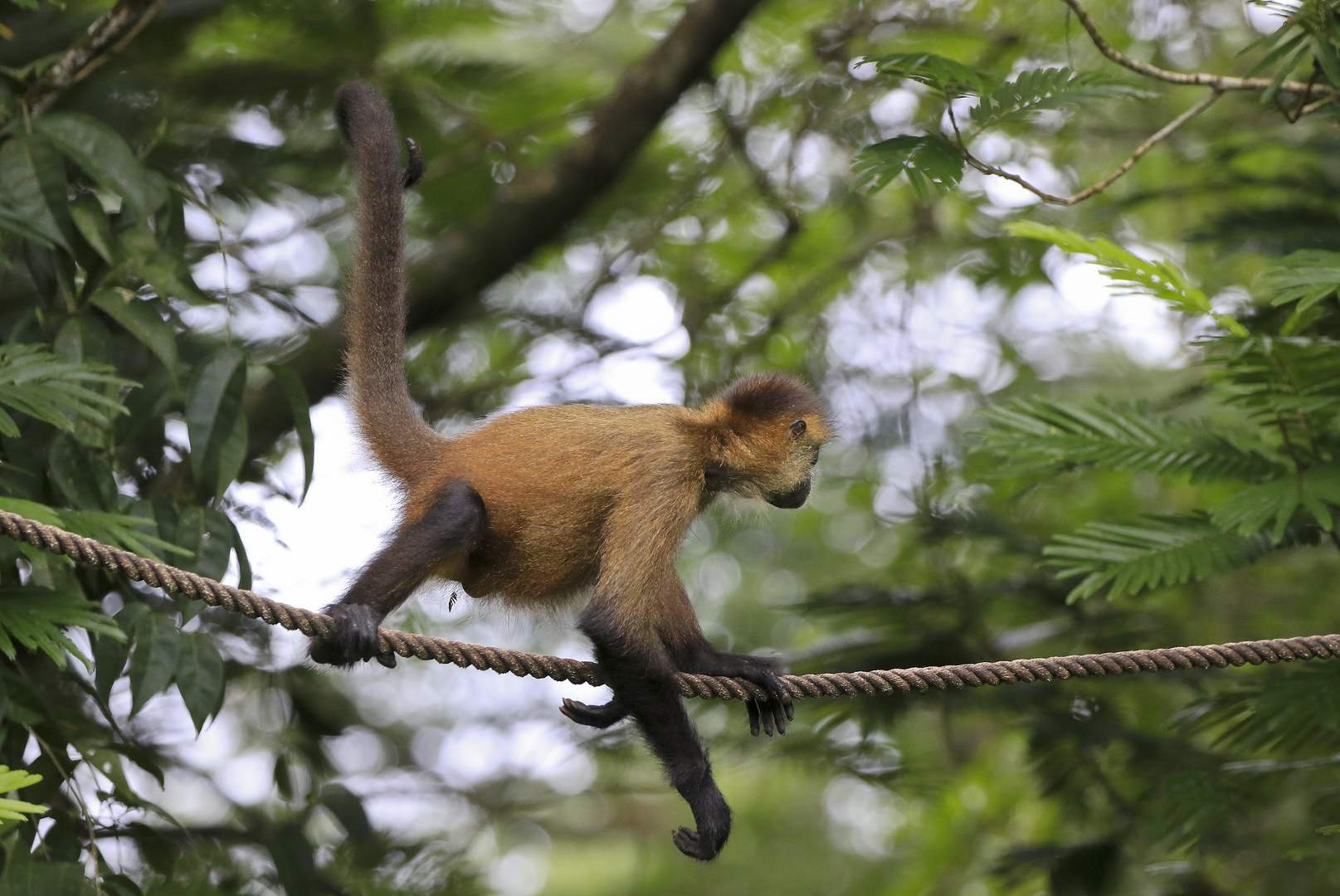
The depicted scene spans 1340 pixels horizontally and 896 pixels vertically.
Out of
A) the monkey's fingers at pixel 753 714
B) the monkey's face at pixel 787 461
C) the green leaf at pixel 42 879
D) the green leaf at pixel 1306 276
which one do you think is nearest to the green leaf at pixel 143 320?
the green leaf at pixel 42 879

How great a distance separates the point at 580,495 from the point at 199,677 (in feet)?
5.59

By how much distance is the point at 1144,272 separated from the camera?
4445mm

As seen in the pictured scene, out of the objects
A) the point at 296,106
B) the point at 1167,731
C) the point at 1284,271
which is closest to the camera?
the point at 1284,271

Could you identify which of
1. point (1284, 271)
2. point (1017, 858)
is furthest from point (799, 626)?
point (1284, 271)

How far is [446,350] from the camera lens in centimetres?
941

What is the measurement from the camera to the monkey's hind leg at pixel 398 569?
411 cm

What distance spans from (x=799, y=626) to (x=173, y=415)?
372 inches

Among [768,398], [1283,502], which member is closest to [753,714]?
[768,398]

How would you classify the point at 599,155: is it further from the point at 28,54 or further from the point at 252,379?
the point at 28,54

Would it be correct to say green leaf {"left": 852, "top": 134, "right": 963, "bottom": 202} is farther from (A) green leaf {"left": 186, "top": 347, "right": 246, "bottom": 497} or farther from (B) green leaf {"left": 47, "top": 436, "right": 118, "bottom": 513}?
(B) green leaf {"left": 47, "top": 436, "right": 118, "bottom": 513}

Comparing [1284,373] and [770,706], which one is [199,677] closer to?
[770,706]

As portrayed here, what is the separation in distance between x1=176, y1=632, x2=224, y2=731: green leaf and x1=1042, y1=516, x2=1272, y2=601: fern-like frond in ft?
10.8

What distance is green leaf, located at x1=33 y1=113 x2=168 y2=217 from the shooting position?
4504 millimetres

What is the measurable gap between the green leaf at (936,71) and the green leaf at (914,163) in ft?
0.76
